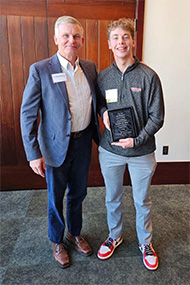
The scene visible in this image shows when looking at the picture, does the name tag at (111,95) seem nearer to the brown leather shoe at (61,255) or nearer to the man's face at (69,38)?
the man's face at (69,38)

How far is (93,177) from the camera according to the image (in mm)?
2980

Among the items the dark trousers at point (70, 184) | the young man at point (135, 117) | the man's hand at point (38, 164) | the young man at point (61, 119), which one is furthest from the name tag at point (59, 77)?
the man's hand at point (38, 164)

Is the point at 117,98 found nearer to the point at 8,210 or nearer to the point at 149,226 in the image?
the point at 149,226

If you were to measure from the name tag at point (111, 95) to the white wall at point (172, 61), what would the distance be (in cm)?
134

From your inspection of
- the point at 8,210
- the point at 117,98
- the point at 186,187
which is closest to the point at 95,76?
the point at 117,98

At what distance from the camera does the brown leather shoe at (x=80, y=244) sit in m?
1.86

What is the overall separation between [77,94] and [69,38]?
339mm

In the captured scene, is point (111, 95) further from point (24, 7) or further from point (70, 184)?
point (24, 7)

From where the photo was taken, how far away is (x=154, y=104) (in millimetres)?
1518

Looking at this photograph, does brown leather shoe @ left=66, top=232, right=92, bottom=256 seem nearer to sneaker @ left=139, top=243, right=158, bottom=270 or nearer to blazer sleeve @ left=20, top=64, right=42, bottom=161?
sneaker @ left=139, top=243, right=158, bottom=270

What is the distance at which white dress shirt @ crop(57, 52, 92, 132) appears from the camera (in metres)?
1.54

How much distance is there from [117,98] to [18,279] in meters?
1.41

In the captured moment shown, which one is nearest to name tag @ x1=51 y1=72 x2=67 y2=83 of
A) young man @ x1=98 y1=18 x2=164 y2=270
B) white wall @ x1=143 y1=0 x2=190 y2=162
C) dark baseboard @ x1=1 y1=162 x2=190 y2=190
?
young man @ x1=98 y1=18 x2=164 y2=270

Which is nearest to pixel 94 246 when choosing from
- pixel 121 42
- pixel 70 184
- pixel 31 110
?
pixel 70 184
